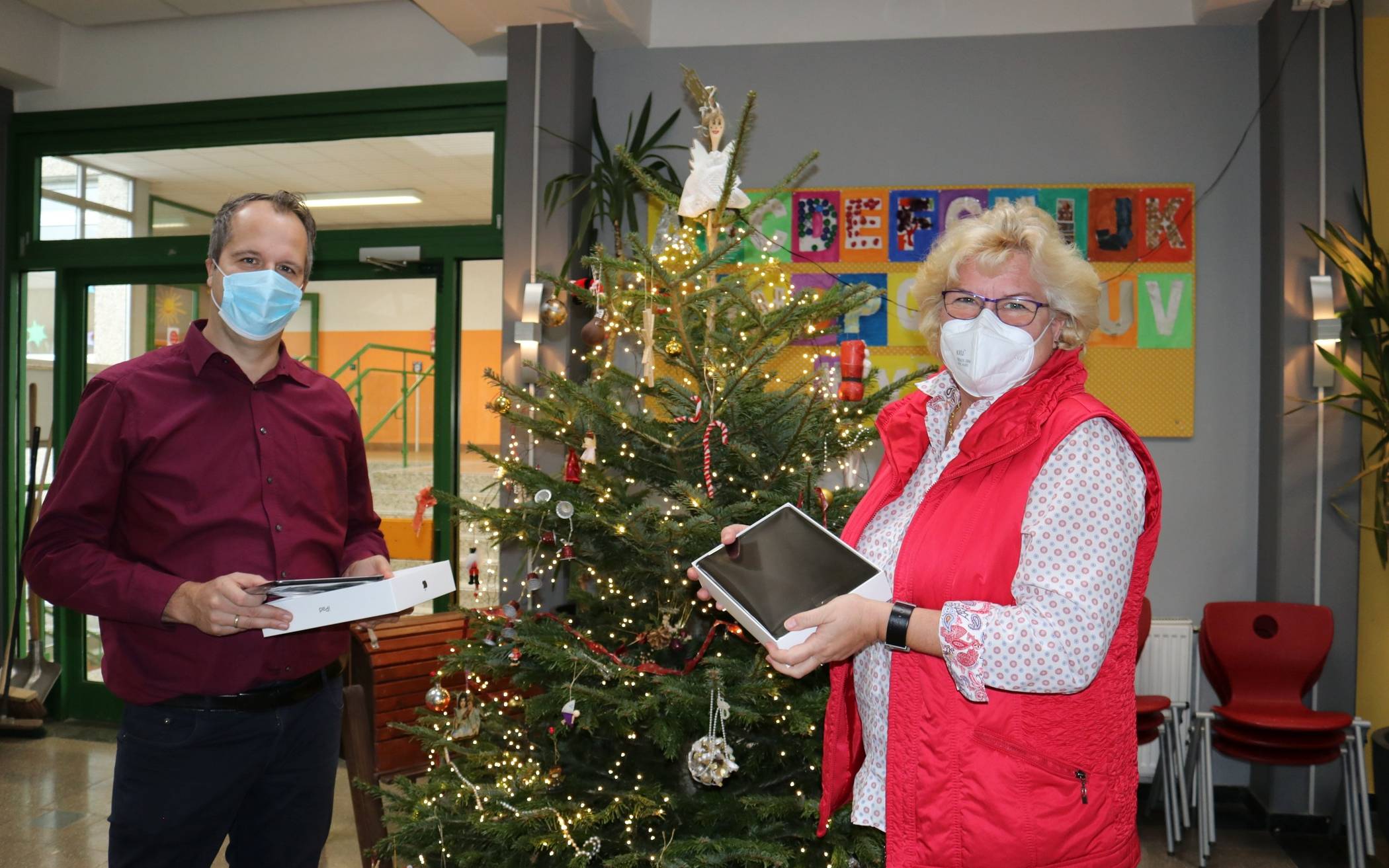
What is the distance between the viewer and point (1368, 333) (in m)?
3.26

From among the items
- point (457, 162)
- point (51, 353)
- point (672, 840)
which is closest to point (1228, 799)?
point (672, 840)

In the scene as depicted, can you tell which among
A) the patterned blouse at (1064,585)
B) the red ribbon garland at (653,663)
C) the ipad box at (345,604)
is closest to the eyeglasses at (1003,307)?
the patterned blouse at (1064,585)

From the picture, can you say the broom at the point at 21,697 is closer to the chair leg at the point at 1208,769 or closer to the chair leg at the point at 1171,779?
the chair leg at the point at 1171,779

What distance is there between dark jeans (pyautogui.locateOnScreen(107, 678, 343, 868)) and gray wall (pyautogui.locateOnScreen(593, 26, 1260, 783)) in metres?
2.98

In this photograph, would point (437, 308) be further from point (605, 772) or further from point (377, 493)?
point (605, 772)

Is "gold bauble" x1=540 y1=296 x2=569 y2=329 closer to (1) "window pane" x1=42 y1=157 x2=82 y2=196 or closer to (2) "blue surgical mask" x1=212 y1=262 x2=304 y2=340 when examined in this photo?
(2) "blue surgical mask" x1=212 y1=262 x2=304 y2=340

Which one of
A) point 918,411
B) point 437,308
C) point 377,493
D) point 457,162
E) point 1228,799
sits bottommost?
point 1228,799

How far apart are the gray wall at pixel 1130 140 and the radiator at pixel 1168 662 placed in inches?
6.6

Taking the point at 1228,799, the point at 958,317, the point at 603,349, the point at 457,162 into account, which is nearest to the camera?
the point at 958,317

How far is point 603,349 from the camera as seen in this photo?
8.32 ft

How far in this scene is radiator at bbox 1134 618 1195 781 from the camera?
141 inches

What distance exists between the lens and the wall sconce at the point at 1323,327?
3.34 metres

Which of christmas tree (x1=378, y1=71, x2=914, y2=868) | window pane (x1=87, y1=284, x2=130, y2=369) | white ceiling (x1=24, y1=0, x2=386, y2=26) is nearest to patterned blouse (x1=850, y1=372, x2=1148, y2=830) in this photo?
christmas tree (x1=378, y1=71, x2=914, y2=868)

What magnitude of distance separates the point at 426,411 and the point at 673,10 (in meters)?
2.10
